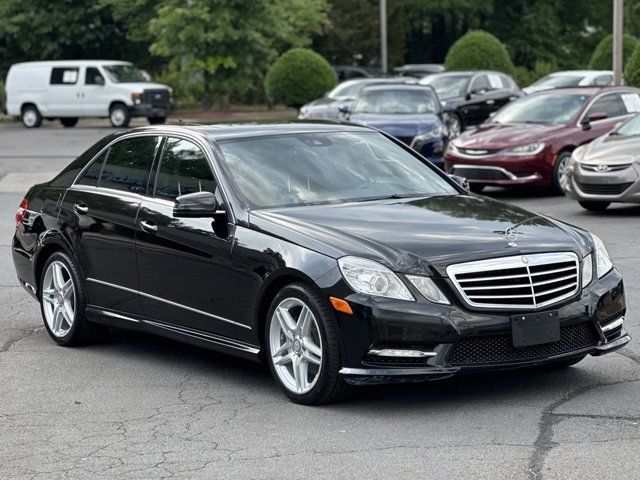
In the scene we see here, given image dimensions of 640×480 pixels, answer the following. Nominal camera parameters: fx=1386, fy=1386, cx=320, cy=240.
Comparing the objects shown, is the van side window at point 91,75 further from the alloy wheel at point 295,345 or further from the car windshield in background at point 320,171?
the alloy wheel at point 295,345

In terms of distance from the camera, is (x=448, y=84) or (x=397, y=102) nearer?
(x=397, y=102)

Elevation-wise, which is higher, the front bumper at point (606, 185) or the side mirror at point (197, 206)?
the side mirror at point (197, 206)

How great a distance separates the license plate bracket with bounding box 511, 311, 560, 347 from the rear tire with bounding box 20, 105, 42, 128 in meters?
36.0

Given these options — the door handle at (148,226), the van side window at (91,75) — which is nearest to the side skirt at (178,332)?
the door handle at (148,226)

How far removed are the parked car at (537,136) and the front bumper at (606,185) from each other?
1.59 metres

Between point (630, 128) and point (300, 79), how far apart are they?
2651 centimetres

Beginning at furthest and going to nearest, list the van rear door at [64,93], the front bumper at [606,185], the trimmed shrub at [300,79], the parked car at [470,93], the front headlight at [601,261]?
1. the trimmed shrub at [300,79]
2. the van rear door at [64,93]
3. the parked car at [470,93]
4. the front bumper at [606,185]
5. the front headlight at [601,261]

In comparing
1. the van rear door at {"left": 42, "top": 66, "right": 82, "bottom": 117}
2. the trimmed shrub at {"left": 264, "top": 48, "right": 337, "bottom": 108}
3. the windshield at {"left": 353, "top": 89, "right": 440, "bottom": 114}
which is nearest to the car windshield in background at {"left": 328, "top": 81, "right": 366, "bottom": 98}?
the windshield at {"left": 353, "top": 89, "right": 440, "bottom": 114}

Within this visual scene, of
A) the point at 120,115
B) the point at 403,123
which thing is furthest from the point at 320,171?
the point at 120,115

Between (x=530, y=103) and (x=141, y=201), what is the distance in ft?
43.0

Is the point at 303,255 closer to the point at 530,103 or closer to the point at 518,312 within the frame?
the point at 518,312

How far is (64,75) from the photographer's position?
4100 cm

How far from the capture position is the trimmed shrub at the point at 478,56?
A: 43.1 metres

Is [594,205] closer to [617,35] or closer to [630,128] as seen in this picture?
[630,128]
